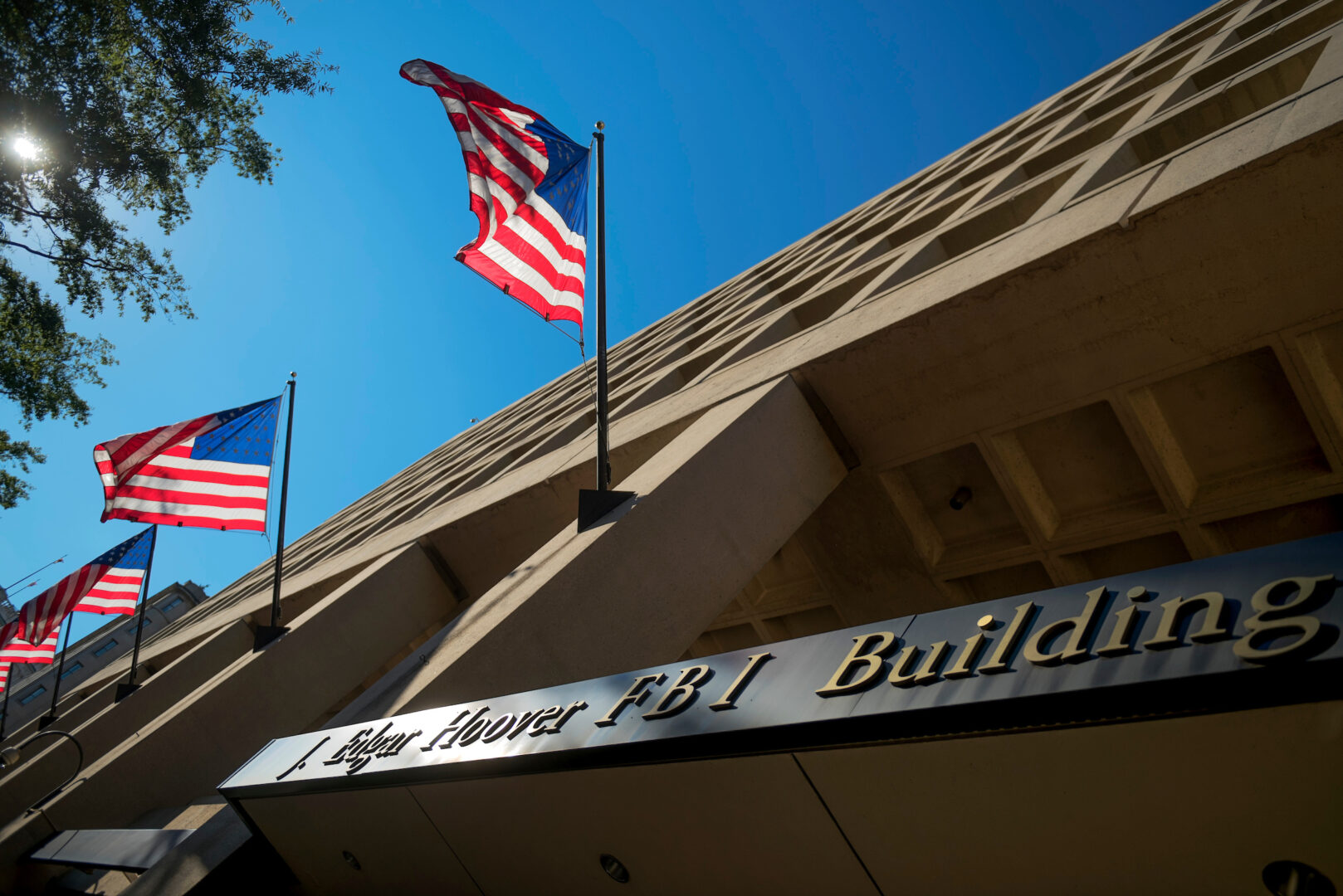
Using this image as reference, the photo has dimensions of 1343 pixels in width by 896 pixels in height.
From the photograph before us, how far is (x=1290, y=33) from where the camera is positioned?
1150cm

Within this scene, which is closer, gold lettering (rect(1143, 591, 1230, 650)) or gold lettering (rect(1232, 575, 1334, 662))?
gold lettering (rect(1232, 575, 1334, 662))

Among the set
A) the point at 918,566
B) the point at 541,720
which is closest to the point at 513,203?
the point at 918,566

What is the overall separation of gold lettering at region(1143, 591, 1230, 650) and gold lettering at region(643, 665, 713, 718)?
177 centimetres

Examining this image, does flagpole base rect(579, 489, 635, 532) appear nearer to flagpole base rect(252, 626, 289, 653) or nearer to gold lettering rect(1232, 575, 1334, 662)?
gold lettering rect(1232, 575, 1334, 662)

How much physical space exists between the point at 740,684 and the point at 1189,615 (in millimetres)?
1640

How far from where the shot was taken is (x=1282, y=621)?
209 cm

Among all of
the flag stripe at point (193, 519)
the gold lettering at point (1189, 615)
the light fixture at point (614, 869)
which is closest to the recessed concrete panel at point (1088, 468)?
the gold lettering at point (1189, 615)

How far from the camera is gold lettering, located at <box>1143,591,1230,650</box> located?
222 cm

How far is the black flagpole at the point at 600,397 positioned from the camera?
6.51 meters

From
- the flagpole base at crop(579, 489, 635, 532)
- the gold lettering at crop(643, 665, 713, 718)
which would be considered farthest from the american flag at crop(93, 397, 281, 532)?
the gold lettering at crop(643, 665, 713, 718)

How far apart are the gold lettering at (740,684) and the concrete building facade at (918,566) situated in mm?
120

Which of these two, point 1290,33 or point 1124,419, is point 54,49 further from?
point 1290,33

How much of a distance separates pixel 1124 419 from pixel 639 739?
18.0 feet

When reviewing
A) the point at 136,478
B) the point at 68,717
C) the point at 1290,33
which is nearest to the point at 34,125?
the point at 136,478
